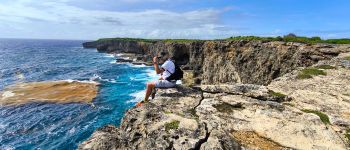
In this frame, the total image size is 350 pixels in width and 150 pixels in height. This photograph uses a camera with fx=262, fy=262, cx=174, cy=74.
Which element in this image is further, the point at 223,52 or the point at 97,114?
the point at 223,52

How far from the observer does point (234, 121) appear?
7.77 metres

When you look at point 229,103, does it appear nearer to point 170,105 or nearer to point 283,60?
point 170,105

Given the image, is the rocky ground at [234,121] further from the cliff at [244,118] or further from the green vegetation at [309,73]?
the green vegetation at [309,73]

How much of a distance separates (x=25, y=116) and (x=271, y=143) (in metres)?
37.9

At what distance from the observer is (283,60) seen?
33719 millimetres

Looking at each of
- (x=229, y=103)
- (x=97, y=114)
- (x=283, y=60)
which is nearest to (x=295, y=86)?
(x=229, y=103)

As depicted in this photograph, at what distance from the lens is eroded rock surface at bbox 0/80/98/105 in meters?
45.0

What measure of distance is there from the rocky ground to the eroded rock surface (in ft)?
130

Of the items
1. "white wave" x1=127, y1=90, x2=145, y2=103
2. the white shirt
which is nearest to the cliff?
the white shirt

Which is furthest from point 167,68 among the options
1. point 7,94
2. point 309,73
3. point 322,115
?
point 7,94

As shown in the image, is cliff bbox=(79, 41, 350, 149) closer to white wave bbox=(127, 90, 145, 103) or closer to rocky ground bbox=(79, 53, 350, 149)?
rocky ground bbox=(79, 53, 350, 149)

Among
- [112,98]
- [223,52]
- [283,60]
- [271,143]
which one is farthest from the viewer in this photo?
[223,52]

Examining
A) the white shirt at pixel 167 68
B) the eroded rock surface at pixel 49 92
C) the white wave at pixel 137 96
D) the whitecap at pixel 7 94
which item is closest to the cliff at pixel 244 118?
the white shirt at pixel 167 68

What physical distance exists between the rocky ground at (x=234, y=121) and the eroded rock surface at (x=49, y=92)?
39581mm
